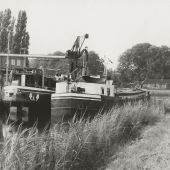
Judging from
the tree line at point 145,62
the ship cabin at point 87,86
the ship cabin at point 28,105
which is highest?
the tree line at point 145,62

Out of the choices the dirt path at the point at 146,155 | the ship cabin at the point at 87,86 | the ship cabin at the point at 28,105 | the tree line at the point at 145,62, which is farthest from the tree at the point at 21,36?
the dirt path at the point at 146,155

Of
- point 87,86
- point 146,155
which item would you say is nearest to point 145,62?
point 87,86

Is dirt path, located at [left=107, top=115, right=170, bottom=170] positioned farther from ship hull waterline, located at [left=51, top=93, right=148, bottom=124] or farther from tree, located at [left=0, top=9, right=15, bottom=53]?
tree, located at [left=0, top=9, right=15, bottom=53]

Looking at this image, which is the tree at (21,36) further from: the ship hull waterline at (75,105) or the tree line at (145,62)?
the tree line at (145,62)

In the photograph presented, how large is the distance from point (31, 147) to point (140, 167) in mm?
2449

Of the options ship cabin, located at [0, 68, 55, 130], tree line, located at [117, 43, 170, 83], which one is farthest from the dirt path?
tree line, located at [117, 43, 170, 83]

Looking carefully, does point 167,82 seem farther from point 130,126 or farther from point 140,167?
point 140,167

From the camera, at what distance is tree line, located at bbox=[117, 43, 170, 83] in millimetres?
80250

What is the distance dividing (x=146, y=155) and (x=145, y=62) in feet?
252

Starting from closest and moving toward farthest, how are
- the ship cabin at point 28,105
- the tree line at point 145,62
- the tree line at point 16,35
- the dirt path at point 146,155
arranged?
1. the dirt path at point 146,155
2. the ship cabin at point 28,105
3. the tree line at point 16,35
4. the tree line at point 145,62

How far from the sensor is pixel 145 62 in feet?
274

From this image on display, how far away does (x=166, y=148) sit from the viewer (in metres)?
8.51

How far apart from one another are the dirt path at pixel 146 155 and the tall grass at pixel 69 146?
1.29 feet

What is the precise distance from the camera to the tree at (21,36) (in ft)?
163
